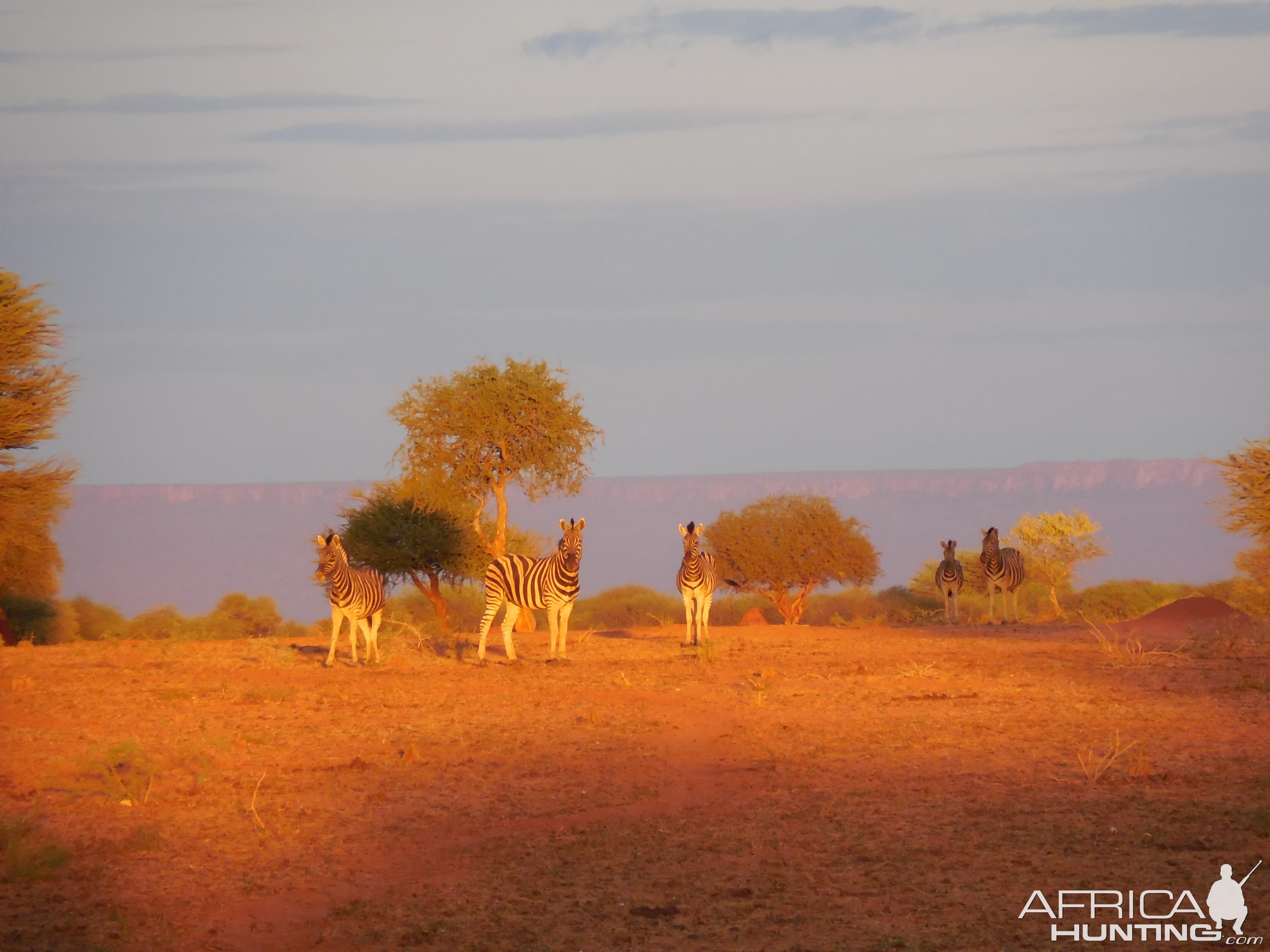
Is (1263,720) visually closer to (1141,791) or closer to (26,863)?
(1141,791)

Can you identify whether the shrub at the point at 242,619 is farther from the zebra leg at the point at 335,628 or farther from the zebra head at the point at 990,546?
the zebra head at the point at 990,546

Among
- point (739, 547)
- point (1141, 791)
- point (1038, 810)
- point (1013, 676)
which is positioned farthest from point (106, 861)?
point (739, 547)

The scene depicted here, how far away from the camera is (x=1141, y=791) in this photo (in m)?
9.20

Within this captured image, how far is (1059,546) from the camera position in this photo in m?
39.9

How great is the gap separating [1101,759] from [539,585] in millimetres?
9976

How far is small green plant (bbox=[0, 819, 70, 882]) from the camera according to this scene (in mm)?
7027

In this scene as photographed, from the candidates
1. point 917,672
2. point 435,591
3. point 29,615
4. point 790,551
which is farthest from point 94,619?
point 917,672

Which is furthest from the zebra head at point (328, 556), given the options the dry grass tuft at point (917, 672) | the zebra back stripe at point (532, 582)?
the dry grass tuft at point (917, 672)

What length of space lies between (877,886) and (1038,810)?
220cm

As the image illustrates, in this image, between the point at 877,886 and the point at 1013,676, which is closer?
the point at 877,886

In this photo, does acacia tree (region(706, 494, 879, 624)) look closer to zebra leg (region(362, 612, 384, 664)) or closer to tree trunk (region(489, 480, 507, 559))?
tree trunk (region(489, 480, 507, 559))

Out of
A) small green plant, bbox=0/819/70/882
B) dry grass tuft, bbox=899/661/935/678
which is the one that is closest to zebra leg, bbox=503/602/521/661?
dry grass tuft, bbox=899/661/935/678

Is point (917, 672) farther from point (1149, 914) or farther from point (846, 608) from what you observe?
point (846, 608)

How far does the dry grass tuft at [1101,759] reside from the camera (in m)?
9.59
